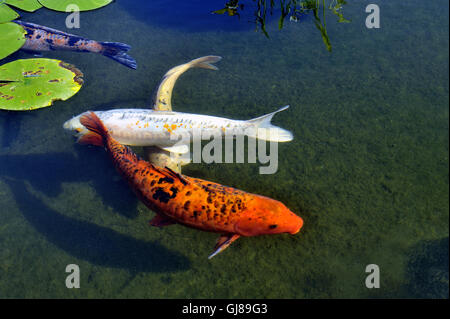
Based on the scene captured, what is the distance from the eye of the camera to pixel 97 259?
3.34 m

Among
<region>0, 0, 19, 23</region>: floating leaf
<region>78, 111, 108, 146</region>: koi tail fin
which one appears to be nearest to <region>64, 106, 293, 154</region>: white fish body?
<region>78, 111, 108, 146</region>: koi tail fin

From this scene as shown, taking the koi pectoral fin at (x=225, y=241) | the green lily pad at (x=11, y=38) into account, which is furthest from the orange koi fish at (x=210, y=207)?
the green lily pad at (x=11, y=38)

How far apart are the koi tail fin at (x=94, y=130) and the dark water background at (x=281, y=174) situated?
29 cm

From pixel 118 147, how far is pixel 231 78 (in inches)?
84.5

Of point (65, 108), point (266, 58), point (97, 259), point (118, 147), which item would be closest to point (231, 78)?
point (266, 58)

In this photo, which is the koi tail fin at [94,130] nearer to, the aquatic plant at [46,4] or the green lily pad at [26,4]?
the aquatic plant at [46,4]

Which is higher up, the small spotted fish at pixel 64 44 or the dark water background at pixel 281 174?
the small spotted fish at pixel 64 44

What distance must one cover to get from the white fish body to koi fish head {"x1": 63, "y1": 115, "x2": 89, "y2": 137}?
1.03 ft

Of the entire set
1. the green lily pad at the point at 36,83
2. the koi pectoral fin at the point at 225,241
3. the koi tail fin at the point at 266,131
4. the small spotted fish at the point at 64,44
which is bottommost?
the koi pectoral fin at the point at 225,241

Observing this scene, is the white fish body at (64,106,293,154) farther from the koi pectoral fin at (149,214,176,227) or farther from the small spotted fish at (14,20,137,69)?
the small spotted fish at (14,20,137,69)

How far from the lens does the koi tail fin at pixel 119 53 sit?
500 cm

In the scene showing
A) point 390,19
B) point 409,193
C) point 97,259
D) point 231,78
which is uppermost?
point 390,19

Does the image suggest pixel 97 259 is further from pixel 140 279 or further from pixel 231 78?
pixel 231 78
